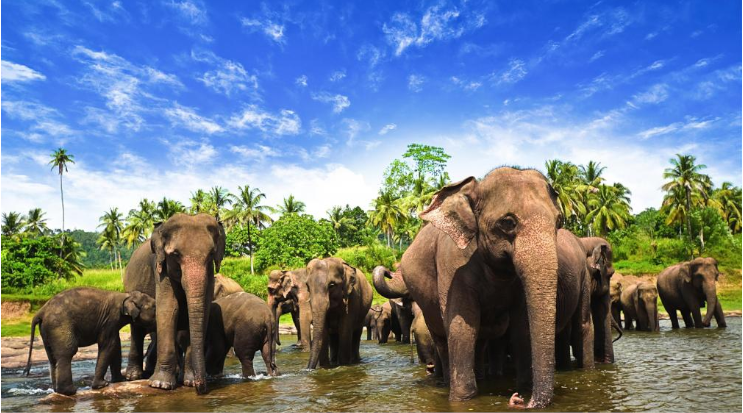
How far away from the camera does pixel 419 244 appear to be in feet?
28.8

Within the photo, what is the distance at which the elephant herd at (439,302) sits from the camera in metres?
6.08

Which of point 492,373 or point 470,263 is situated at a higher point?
point 470,263

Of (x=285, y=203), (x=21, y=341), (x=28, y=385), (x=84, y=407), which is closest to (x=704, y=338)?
(x=84, y=407)

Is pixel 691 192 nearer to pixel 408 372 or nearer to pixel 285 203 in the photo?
pixel 285 203

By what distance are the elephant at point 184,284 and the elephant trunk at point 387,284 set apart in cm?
296

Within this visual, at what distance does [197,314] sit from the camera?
9.43 metres

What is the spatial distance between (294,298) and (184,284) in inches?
320

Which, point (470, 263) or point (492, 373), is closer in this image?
point (470, 263)

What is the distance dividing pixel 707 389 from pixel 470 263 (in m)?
3.65

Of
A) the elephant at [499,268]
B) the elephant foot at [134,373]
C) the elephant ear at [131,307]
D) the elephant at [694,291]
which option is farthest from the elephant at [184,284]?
the elephant at [694,291]

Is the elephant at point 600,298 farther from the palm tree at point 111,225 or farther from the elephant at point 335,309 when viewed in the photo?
the palm tree at point 111,225

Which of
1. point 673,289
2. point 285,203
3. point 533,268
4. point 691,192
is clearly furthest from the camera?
point 285,203

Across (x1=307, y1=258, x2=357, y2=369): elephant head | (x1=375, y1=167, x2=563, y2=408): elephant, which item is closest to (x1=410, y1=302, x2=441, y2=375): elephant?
(x1=307, y1=258, x2=357, y2=369): elephant head

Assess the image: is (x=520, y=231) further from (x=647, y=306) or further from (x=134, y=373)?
(x=647, y=306)
